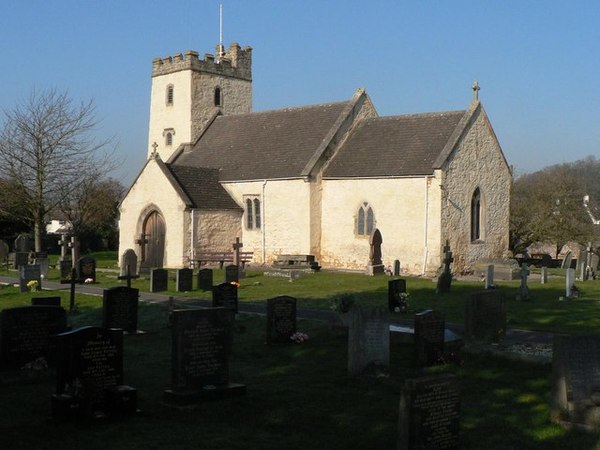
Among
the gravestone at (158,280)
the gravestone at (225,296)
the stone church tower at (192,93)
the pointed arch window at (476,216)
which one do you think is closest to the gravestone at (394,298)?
the gravestone at (225,296)

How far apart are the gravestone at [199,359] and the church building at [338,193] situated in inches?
860

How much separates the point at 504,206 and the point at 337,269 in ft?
29.4

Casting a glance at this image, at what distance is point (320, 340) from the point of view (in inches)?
625

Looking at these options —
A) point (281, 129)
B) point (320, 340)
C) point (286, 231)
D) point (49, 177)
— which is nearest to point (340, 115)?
point (281, 129)

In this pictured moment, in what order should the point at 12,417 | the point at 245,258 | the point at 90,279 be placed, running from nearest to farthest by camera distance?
the point at 12,417 < the point at 90,279 < the point at 245,258

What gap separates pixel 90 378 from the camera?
33.0 feet

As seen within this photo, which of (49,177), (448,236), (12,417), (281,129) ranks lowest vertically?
(12,417)

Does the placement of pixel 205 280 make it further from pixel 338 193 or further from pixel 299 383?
pixel 299 383

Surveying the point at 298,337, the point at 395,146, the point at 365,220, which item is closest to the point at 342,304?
the point at 298,337

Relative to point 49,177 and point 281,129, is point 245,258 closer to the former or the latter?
point 281,129

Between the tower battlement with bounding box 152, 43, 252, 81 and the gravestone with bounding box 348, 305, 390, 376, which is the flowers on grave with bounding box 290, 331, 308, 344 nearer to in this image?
the gravestone with bounding box 348, 305, 390, 376

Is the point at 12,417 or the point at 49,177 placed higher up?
the point at 49,177

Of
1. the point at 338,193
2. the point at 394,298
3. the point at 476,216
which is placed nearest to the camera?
the point at 394,298

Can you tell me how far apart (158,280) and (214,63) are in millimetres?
24359
